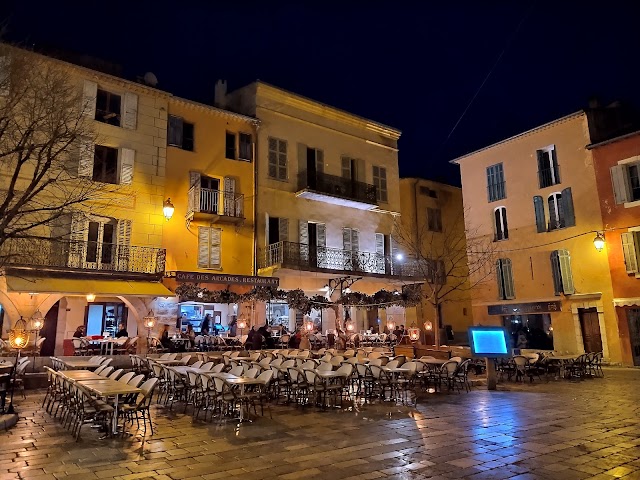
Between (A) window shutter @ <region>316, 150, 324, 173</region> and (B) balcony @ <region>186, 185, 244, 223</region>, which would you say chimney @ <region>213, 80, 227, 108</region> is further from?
(B) balcony @ <region>186, 185, 244, 223</region>

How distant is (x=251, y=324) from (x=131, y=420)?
12.3 meters

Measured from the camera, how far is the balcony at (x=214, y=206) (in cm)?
1798

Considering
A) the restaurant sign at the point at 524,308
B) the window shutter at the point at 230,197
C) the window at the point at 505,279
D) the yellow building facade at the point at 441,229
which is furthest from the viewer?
the yellow building facade at the point at 441,229

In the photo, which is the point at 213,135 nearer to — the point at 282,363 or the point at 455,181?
the point at 282,363

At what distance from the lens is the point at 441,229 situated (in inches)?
1148

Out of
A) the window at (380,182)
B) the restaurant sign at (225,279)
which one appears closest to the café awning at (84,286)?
the restaurant sign at (225,279)

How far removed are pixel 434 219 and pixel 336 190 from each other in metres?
9.10

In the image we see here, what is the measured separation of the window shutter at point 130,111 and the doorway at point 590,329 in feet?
62.7

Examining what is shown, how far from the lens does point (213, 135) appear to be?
19.4 metres

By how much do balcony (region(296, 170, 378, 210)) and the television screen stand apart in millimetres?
10506

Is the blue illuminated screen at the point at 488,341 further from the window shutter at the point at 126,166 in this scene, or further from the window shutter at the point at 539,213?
the window shutter at the point at 126,166

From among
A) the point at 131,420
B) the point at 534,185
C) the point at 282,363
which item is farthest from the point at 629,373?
the point at 131,420

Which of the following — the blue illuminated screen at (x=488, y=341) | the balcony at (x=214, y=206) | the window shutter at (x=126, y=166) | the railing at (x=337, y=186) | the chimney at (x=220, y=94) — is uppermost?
the chimney at (x=220, y=94)

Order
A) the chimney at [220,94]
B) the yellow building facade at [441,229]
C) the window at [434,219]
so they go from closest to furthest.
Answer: the chimney at [220,94], the yellow building facade at [441,229], the window at [434,219]
